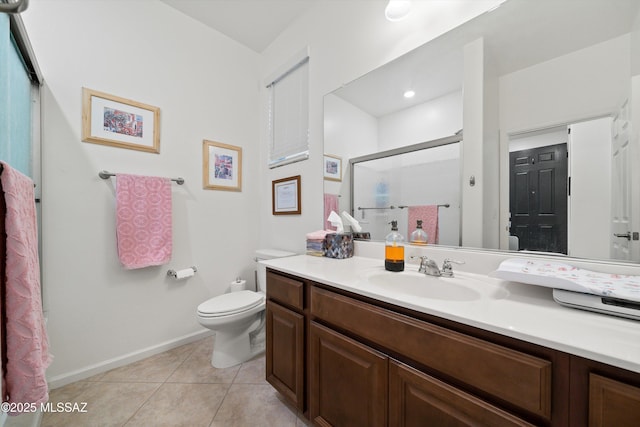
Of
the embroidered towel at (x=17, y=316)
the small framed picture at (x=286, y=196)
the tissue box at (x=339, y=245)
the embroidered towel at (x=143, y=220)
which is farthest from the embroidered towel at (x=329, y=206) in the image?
the embroidered towel at (x=17, y=316)

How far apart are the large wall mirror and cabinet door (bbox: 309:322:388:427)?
2.32 feet

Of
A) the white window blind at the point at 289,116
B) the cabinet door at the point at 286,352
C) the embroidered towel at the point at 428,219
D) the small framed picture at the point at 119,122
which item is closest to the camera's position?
the cabinet door at the point at 286,352

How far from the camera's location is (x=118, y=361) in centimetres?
166

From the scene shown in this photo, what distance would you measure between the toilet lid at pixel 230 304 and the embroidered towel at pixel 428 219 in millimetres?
1218

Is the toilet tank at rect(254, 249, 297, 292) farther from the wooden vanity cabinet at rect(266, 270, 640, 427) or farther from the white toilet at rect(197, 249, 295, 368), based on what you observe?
the wooden vanity cabinet at rect(266, 270, 640, 427)

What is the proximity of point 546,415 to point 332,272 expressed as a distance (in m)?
0.77

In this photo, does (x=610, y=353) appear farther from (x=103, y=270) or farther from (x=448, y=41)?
(x=103, y=270)

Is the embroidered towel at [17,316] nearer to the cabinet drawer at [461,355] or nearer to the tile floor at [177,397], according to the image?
the tile floor at [177,397]

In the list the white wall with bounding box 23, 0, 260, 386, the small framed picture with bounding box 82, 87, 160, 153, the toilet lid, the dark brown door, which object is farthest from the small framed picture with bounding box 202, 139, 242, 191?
the dark brown door

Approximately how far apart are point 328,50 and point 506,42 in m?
1.16

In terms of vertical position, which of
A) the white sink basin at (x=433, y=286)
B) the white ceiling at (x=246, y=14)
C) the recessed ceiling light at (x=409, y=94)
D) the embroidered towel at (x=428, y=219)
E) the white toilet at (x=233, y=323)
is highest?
the white ceiling at (x=246, y=14)

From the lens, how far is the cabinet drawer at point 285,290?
3.74 ft

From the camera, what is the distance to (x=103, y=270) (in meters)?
1.63

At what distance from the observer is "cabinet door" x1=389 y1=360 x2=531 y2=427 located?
1.96 ft
